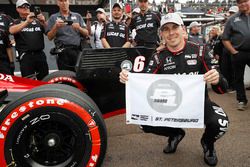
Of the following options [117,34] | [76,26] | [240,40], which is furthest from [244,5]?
[76,26]

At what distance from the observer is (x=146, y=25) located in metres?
5.14

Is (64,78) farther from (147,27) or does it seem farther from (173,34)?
(147,27)

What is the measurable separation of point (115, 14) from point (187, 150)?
2.77 m

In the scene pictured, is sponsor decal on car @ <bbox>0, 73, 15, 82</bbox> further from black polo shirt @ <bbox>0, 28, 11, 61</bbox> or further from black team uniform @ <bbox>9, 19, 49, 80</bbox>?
black polo shirt @ <bbox>0, 28, 11, 61</bbox>

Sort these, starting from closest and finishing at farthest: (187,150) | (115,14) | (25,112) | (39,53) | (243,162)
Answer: (25,112) < (243,162) < (187,150) < (39,53) < (115,14)

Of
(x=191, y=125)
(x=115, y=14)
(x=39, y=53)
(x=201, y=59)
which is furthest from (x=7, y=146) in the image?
(x=115, y=14)

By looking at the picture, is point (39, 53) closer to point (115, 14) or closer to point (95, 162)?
point (115, 14)

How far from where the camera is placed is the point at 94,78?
290 centimetres

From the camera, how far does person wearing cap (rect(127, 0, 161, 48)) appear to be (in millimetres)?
5121

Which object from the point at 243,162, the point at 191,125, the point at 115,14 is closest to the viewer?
the point at 191,125

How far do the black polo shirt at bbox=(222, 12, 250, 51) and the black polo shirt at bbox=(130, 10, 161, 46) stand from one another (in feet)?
3.92

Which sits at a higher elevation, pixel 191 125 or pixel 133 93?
pixel 133 93

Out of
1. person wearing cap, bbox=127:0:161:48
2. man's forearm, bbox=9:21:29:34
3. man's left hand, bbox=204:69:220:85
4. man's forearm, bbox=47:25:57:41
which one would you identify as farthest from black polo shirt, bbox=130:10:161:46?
man's left hand, bbox=204:69:220:85

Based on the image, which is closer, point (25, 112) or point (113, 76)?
point (25, 112)
